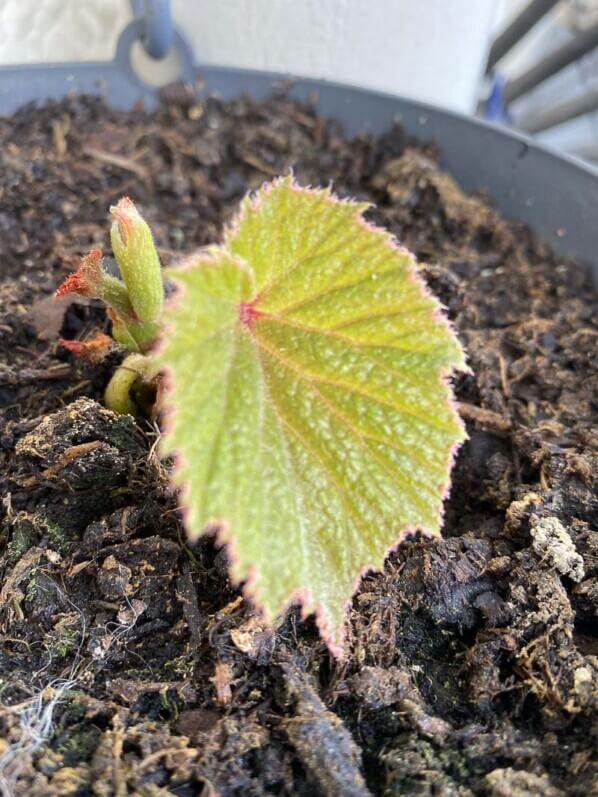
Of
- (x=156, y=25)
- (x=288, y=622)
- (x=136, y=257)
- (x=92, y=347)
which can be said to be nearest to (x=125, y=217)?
(x=136, y=257)

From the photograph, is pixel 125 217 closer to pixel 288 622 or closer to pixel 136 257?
pixel 136 257

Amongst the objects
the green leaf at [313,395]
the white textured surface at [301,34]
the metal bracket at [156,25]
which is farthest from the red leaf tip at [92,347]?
the white textured surface at [301,34]

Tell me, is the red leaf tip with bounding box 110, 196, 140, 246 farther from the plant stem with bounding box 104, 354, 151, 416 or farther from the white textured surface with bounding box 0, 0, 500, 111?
the white textured surface with bounding box 0, 0, 500, 111

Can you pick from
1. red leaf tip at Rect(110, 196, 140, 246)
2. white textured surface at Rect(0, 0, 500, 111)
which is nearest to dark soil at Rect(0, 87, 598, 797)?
red leaf tip at Rect(110, 196, 140, 246)

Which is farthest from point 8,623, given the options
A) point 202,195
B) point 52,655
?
point 202,195

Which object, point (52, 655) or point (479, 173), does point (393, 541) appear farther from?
point (479, 173)

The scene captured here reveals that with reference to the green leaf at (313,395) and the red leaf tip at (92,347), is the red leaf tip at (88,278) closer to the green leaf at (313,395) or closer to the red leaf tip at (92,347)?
the red leaf tip at (92,347)
